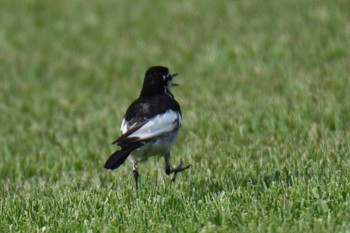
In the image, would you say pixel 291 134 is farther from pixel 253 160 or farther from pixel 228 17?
pixel 228 17

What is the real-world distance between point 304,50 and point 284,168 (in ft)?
24.9

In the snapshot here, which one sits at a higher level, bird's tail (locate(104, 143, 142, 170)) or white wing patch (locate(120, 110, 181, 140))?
white wing patch (locate(120, 110, 181, 140))

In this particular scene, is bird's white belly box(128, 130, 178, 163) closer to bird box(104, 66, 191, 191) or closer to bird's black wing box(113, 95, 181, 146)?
bird box(104, 66, 191, 191)

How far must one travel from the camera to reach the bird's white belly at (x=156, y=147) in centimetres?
818

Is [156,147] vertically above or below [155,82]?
below

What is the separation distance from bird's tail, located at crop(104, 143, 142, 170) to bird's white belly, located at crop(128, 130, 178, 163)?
0.30 meters

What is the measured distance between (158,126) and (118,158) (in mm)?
665

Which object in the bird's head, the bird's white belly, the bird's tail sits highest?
the bird's head

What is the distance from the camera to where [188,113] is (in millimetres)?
12438

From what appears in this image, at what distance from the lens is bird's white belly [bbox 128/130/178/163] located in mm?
8180

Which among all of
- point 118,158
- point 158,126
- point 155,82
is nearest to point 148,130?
point 158,126

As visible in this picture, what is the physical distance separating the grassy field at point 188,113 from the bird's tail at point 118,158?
1.21 ft

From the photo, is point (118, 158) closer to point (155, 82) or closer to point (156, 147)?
point (156, 147)

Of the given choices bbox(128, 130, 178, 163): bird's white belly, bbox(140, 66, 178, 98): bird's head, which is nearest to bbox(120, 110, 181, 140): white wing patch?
bbox(128, 130, 178, 163): bird's white belly
